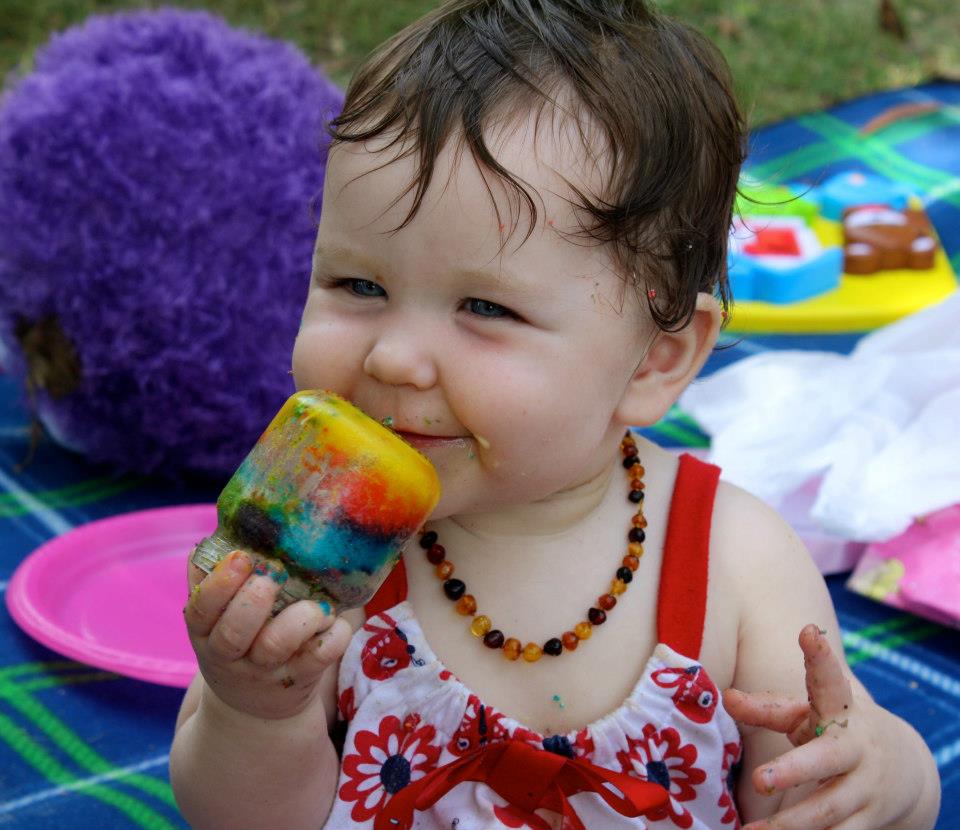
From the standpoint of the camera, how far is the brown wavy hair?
1.27 meters

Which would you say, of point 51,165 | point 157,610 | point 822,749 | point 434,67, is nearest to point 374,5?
point 51,165

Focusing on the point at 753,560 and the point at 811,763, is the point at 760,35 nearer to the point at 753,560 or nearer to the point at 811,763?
the point at 753,560

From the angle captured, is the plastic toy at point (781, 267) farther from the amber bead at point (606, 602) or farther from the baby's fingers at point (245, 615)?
the baby's fingers at point (245, 615)

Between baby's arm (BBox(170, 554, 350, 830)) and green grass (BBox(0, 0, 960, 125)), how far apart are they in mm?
3799

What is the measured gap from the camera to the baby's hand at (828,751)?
1253mm

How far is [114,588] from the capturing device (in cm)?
231

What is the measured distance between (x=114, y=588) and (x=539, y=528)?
113 centimetres

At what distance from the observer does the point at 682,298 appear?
142 centimetres

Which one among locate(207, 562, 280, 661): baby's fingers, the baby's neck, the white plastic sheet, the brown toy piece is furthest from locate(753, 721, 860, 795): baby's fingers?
the brown toy piece

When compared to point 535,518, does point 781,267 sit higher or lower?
lower

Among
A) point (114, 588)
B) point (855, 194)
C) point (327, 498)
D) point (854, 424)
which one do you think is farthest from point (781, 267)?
point (327, 498)

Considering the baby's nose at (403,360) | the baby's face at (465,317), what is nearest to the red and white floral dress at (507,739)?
the baby's face at (465,317)

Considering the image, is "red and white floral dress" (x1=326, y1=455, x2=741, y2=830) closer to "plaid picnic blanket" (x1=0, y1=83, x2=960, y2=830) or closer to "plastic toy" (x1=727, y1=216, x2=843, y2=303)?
"plaid picnic blanket" (x1=0, y1=83, x2=960, y2=830)

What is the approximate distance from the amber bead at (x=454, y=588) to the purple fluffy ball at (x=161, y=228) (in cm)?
106
